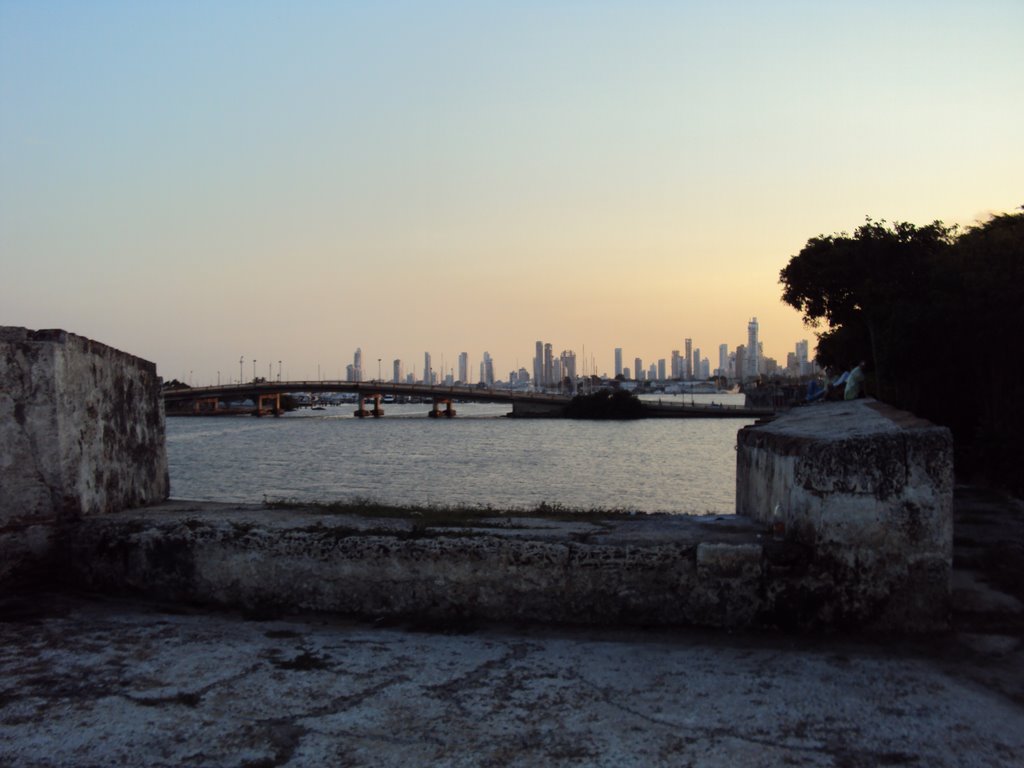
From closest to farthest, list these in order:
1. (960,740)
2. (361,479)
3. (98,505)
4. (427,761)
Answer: (427,761)
(960,740)
(98,505)
(361,479)

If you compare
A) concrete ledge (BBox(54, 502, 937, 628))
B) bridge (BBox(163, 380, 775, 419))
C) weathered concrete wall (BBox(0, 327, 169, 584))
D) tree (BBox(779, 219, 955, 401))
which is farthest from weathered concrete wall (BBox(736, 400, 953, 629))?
bridge (BBox(163, 380, 775, 419))

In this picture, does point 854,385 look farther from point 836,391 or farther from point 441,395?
point 441,395

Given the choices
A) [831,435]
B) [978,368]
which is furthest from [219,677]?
[978,368]

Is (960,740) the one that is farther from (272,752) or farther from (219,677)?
(219,677)

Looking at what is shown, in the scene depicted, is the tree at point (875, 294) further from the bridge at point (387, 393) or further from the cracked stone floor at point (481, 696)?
the bridge at point (387, 393)

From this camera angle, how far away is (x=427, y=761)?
2406 millimetres

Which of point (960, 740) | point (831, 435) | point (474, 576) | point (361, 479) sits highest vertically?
point (831, 435)

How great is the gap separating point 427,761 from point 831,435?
98.8 inches

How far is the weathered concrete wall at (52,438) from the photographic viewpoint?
413 centimetres

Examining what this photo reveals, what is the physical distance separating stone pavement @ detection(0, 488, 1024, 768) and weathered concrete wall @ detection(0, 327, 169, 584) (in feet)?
1.49

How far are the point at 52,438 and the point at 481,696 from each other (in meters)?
2.65

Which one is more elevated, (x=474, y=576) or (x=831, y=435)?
(x=831, y=435)

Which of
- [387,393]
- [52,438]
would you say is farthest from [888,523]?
[387,393]

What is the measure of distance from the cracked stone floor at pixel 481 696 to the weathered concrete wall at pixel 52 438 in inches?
25.1
